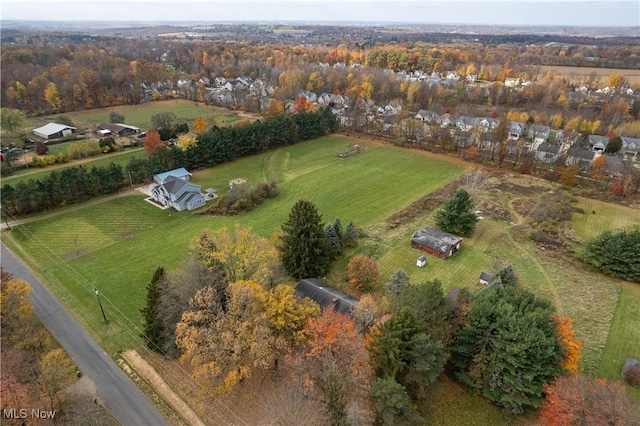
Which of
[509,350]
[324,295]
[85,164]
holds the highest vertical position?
[509,350]

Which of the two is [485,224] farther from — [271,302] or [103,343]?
[103,343]

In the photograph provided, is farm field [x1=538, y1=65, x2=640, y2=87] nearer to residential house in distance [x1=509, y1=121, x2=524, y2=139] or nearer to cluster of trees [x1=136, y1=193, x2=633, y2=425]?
residential house in distance [x1=509, y1=121, x2=524, y2=139]

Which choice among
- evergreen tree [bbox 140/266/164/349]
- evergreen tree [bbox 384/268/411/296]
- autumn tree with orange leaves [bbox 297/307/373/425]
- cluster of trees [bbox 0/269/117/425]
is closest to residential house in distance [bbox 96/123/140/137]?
cluster of trees [bbox 0/269/117/425]

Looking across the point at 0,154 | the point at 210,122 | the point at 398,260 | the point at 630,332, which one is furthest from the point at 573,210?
the point at 0,154

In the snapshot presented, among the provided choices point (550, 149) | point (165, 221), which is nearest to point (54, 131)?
point (165, 221)

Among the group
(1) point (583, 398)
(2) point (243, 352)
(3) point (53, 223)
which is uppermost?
(1) point (583, 398)

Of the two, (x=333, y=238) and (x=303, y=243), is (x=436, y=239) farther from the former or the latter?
(x=303, y=243)

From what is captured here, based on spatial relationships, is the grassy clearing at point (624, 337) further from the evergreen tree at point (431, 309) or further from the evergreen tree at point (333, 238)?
the evergreen tree at point (333, 238)
